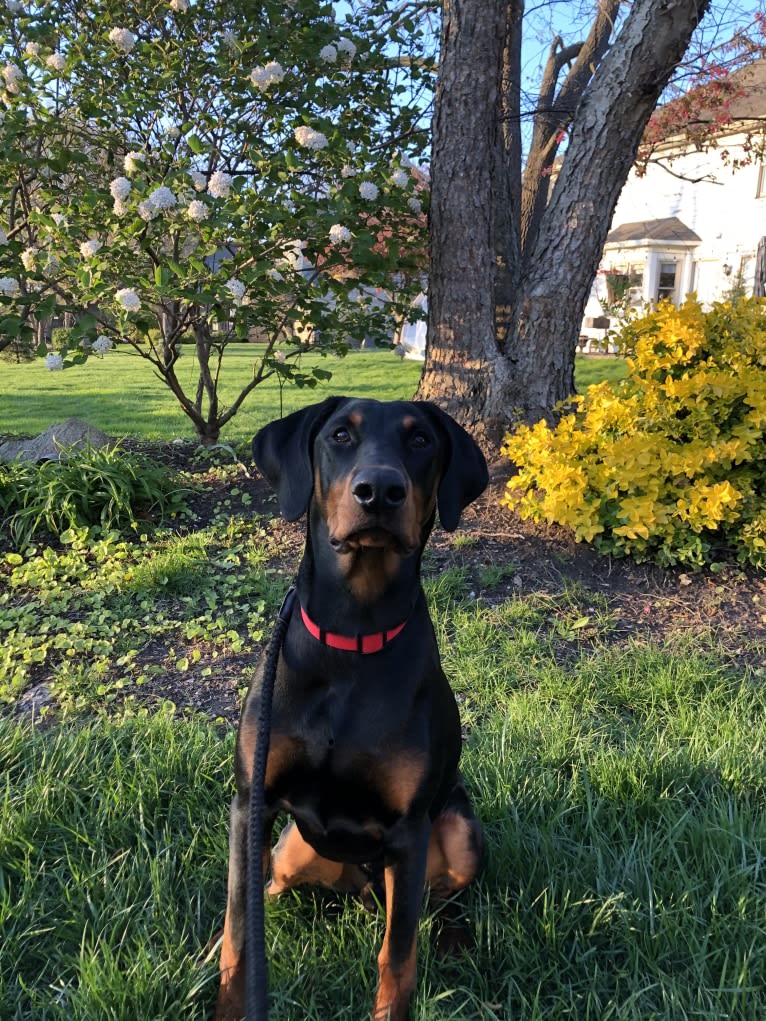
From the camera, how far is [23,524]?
4527mm

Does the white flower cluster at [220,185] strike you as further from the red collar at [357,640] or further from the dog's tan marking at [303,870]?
the dog's tan marking at [303,870]

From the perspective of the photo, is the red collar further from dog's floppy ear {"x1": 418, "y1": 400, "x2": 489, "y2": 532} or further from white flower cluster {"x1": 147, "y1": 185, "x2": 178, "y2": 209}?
white flower cluster {"x1": 147, "y1": 185, "x2": 178, "y2": 209}

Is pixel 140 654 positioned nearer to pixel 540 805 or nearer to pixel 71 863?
pixel 71 863

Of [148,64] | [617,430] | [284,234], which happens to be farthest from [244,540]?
[148,64]

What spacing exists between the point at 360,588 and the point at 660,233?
23.8 metres

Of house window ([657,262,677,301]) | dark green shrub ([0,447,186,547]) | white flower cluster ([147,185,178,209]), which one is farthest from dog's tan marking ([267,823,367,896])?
house window ([657,262,677,301])

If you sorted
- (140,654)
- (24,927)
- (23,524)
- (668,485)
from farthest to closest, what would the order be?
(23,524), (668,485), (140,654), (24,927)

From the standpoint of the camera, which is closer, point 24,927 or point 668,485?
point 24,927

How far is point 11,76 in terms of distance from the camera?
4.41 m

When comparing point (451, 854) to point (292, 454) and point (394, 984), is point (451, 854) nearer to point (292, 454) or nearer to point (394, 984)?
point (394, 984)

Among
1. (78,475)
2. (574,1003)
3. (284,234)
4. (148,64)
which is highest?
(148,64)

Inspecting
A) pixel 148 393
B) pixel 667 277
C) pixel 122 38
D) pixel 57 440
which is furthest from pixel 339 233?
pixel 667 277

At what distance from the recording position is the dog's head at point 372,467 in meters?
1.73

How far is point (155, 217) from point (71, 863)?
3.67m
